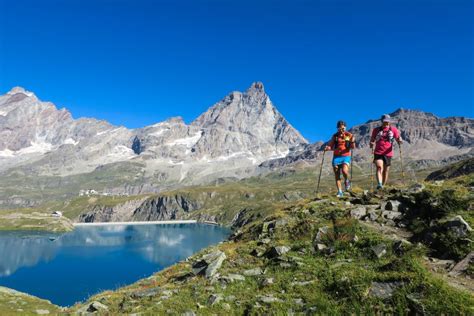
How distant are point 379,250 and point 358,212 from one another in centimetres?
479

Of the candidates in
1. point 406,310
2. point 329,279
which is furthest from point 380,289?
point 329,279

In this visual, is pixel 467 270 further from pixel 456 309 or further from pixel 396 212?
pixel 396 212

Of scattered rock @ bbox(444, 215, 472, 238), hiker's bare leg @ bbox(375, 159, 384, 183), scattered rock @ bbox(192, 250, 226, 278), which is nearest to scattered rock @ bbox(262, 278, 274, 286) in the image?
scattered rock @ bbox(192, 250, 226, 278)

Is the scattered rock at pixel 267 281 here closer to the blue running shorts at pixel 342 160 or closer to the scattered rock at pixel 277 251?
the scattered rock at pixel 277 251

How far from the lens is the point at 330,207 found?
2133cm

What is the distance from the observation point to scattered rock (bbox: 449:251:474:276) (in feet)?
38.5

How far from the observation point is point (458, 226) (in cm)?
1362

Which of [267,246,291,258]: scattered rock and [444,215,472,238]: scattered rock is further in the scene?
[267,246,291,258]: scattered rock

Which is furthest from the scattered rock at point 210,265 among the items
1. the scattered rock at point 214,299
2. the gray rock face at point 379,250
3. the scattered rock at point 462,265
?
the scattered rock at point 462,265

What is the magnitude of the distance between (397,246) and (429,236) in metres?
1.56

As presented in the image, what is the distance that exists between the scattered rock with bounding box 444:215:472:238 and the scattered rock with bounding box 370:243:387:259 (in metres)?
2.55

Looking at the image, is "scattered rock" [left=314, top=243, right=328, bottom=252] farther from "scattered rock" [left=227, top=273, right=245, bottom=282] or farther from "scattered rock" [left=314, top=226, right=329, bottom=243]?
"scattered rock" [left=227, top=273, right=245, bottom=282]

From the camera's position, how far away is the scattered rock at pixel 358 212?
18531 mm

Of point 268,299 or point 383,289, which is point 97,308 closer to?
point 268,299
